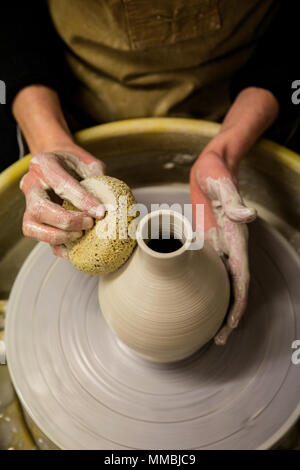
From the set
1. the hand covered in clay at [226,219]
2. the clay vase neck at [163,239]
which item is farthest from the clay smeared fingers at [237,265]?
the clay vase neck at [163,239]

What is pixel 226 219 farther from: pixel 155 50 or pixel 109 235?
pixel 155 50

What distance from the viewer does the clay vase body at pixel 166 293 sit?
903 millimetres

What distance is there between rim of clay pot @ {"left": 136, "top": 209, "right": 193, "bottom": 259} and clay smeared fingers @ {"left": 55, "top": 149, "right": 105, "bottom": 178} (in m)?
0.37

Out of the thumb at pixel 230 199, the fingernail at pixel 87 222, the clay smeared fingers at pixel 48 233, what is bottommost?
the clay smeared fingers at pixel 48 233

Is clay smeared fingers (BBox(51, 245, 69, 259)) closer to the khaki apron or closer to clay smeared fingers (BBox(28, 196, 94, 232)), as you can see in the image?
clay smeared fingers (BBox(28, 196, 94, 232))

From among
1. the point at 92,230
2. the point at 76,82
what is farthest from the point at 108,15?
the point at 92,230

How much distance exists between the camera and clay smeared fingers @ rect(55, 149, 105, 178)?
1215 mm

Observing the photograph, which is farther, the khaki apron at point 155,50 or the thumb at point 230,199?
Answer: the khaki apron at point 155,50

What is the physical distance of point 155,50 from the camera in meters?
1.37

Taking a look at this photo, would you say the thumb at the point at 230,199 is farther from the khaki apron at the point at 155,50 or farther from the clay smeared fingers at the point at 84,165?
the khaki apron at the point at 155,50

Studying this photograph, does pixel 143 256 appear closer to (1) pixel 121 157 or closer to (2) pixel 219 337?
(2) pixel 219 337

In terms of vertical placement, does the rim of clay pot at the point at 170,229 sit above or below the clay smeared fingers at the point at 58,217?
above

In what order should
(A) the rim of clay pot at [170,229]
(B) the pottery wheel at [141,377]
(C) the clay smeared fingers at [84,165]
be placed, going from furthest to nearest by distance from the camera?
(C) the clay smeared fingers at [84,165] → (B) the pottery wheel at [141,377] → (A) the rim of clay pot at [170,229]
